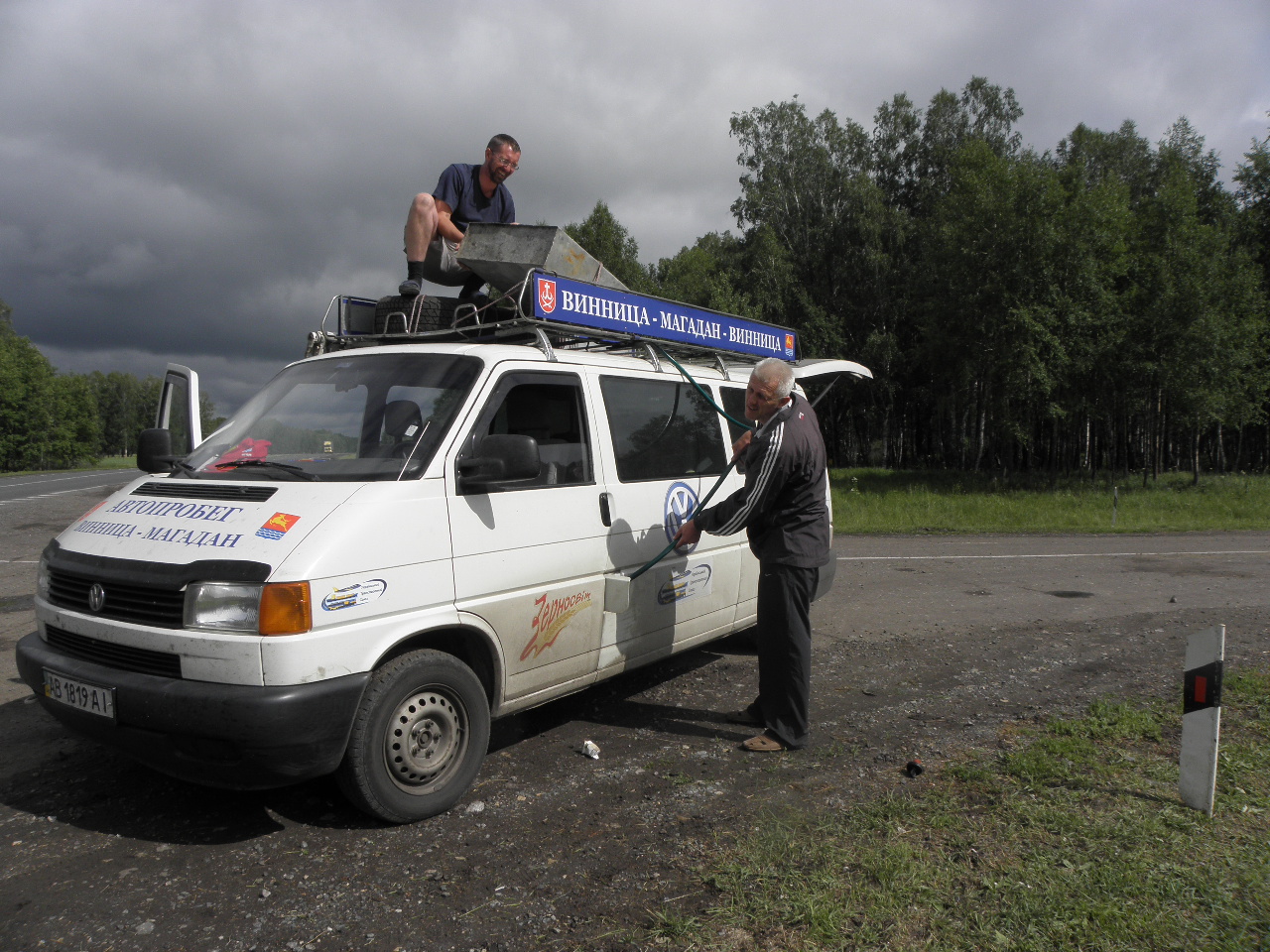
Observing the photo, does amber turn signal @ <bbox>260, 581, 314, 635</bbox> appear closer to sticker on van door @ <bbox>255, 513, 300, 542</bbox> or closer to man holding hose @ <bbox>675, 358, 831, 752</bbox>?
sticker on van door @ <bbox>255, 513, 300, 542</bbox>

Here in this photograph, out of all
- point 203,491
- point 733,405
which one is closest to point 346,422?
point 203,491

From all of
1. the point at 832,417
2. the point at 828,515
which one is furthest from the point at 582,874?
the point at 832,417

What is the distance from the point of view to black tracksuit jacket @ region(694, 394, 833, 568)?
4648mm

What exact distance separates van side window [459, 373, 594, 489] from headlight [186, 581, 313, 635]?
3.75 ft

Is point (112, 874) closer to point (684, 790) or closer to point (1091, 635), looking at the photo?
point (684, 790)

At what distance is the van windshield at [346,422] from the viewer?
12.5 ft

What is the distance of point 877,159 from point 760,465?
40.2 metres

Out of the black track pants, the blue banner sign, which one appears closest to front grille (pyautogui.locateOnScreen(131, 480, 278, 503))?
the blue banner sign

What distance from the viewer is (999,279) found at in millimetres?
28094

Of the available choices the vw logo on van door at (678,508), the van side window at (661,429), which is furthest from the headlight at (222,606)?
the vw logo on van door at (678,508)

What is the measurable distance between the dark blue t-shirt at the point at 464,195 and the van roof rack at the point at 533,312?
0.63 metres

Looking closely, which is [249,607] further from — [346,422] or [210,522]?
[346,422]

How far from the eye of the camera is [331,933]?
2852 mm

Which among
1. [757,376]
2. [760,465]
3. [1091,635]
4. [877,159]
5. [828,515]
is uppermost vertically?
[877,159]
